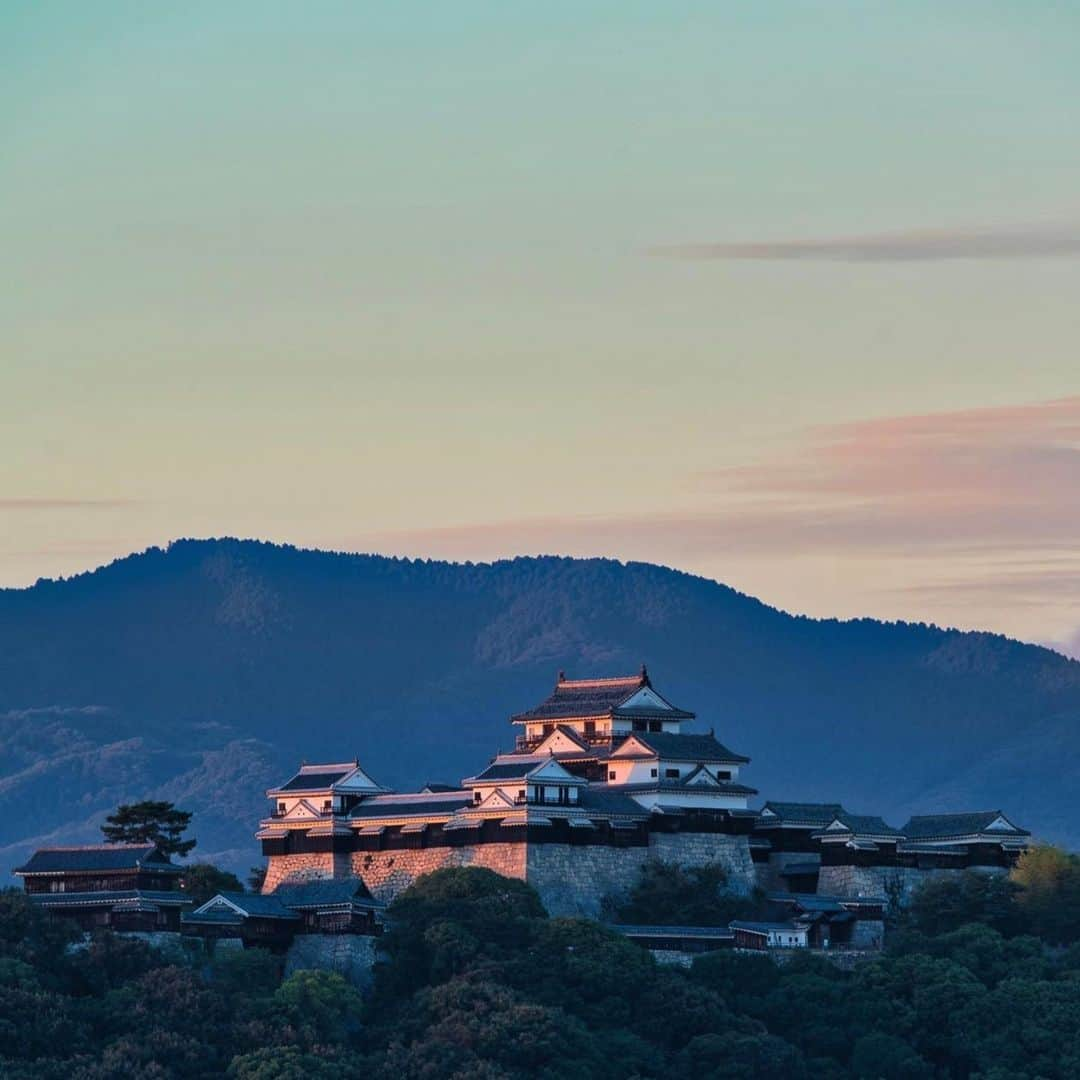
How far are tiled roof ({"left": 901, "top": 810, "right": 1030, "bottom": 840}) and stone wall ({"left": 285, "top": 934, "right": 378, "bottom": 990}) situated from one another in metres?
19.9

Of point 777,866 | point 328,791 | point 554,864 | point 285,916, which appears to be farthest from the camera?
point 777,866

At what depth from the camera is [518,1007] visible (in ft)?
272

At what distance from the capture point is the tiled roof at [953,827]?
100m

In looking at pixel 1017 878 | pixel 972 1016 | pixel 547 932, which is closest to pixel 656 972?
pixel 547 932

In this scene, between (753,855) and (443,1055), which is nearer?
(443,1055)

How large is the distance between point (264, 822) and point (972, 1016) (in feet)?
74.2

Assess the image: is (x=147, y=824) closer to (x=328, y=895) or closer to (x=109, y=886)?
(x=109, y=886)

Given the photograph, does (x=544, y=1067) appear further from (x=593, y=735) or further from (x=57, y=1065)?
(x=593, y=735)

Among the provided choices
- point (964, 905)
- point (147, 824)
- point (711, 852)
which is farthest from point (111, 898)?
point (964, 905)

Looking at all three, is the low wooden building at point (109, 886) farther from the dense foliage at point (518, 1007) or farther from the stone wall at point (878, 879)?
the stone wall at point (878, 879)

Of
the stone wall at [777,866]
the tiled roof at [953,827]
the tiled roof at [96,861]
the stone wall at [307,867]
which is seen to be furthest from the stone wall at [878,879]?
the tiled roof at [96,861]

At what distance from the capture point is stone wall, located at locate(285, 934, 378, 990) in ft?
289

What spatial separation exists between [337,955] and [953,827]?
22106 mm

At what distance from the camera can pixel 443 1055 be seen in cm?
8050
